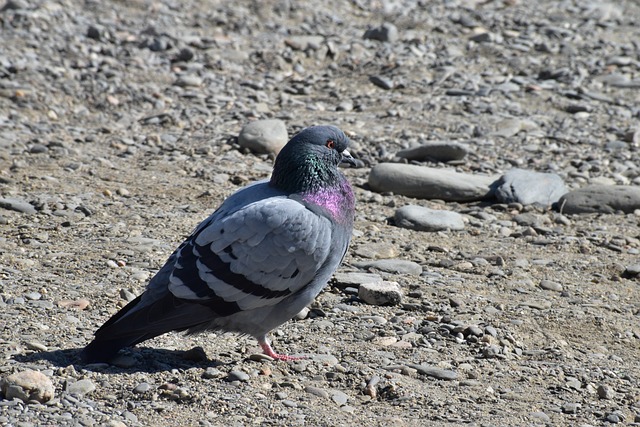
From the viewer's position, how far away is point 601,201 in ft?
27.0

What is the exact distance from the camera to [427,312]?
238 inches

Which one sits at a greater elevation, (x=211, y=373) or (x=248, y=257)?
(x=248, y=257)

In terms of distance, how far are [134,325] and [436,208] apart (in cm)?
390

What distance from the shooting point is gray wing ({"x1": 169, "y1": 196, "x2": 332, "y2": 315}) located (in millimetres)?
4941

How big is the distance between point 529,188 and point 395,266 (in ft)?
7.02

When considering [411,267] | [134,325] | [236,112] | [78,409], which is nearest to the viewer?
[78,409]

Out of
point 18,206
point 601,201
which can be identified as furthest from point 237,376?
point 601,201

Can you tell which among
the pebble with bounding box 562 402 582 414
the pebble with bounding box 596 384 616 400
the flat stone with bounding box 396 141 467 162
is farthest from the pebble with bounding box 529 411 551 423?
the flat stone with bounding box 396 141 467 162

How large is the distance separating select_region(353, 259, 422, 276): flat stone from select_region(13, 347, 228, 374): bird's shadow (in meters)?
1.85

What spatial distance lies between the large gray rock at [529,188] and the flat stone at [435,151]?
0.65m

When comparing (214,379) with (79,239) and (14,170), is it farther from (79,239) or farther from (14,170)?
(14,170)

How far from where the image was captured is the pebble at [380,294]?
6.09 metres

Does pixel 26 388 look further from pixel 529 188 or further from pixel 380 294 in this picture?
pixel 529 188

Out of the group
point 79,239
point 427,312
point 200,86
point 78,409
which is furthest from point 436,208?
point 78,409
